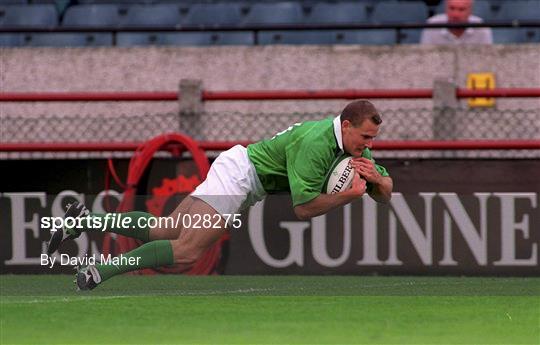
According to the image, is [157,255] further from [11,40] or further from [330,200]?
[11,40]

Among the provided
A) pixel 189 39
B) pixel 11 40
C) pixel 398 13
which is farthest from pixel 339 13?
pixel 11 40

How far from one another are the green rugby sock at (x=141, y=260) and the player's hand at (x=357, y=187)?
46.2 inches

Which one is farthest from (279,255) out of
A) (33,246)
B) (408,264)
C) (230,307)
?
(230,307)

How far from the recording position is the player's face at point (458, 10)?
12680 millimetres

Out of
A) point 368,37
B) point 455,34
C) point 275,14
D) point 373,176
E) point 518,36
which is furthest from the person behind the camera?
point 275,14

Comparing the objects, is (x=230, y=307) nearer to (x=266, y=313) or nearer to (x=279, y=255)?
(x=266, y=313)

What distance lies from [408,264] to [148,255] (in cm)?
297

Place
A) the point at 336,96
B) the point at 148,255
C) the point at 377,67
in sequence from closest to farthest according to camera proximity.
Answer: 1. the point at 148,255
2. the point at 336,96
3. the point at 377,67

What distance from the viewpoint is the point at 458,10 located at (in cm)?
1272

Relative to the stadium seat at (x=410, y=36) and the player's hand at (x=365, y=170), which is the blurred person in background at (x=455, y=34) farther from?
the player's hand at (x=365, y=170)

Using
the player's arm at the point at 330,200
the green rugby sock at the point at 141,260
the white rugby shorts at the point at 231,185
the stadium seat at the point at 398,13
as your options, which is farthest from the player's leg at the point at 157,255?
the stadium seat at the point at 398,13

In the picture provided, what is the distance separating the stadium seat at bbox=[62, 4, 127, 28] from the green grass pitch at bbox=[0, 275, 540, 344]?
4.02m

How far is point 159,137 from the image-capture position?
1186 cm

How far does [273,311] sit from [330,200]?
103 cm
